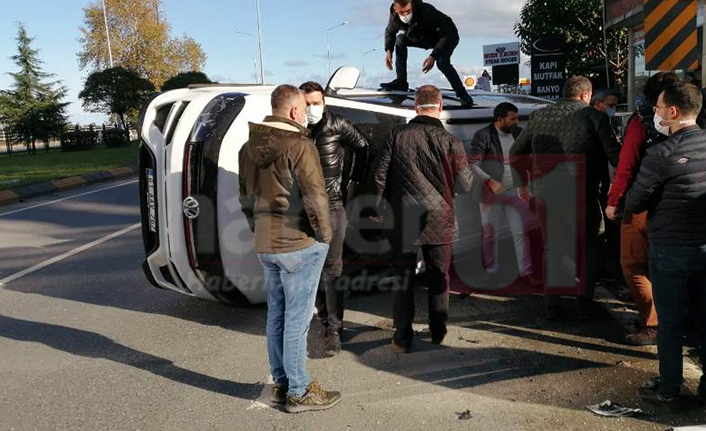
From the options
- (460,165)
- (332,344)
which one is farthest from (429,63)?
(332,344)

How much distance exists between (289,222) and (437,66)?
12.5 feet

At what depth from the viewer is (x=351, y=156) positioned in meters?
4.74

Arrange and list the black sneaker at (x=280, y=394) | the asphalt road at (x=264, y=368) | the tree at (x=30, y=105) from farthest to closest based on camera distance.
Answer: the tree at (x=30, y=105), the black sneaker at (x=280, y=394), the asphalt road at (x=264, y=368)

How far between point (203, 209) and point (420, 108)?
1.67 meters

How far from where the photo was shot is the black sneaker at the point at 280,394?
375 centimetres

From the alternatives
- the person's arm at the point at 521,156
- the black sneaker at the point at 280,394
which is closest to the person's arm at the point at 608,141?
the person's arm at the point at 521,156

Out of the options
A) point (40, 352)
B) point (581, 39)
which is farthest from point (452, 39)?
point (581, 39)

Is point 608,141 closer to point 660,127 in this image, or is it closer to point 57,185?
point 660,127

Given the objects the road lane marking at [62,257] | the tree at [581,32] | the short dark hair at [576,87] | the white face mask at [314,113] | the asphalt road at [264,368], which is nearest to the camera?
the asphalt road at [264,368]

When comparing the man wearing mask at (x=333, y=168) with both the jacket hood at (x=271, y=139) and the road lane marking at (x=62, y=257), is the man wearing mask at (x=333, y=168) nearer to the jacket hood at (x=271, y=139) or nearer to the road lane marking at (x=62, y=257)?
the jacket hood at (x=271, y=139)

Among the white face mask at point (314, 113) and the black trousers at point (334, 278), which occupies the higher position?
the white face mask at point (314, 113)

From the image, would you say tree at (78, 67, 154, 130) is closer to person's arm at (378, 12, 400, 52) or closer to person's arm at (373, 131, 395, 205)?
person's arm at (378, 12, 400, 52)

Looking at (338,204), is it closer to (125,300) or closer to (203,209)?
(203,209)

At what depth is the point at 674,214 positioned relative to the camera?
335 cm
